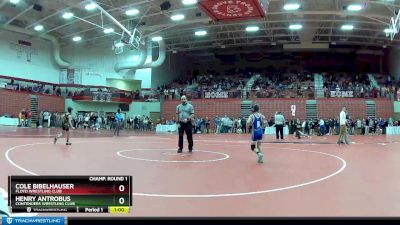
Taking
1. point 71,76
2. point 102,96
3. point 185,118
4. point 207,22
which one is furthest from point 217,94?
point 185,118

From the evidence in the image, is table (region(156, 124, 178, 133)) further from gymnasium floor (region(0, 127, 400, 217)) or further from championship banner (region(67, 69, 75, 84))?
gymnasium floor (region(0, 127, 400, 217))

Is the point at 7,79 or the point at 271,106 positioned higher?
the point at 7,79

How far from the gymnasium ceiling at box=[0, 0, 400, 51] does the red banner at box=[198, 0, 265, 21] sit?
39.1 feet

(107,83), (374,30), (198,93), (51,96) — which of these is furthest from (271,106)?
(51,96)

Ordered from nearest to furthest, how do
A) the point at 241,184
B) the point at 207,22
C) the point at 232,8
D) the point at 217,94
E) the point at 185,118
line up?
the point at 241,184
the point at 185,118
the point at 232,8
the point at 207,22
the point at 217,94

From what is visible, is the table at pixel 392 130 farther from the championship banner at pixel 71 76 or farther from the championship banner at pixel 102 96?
the championship banner at pixel 71 76

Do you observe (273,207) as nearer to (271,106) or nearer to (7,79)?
(271,106)

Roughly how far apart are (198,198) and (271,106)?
1188 inches

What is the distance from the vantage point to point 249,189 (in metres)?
5.01

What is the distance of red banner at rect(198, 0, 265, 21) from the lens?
13857 millimetres

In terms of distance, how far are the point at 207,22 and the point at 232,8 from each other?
17.2 metres
